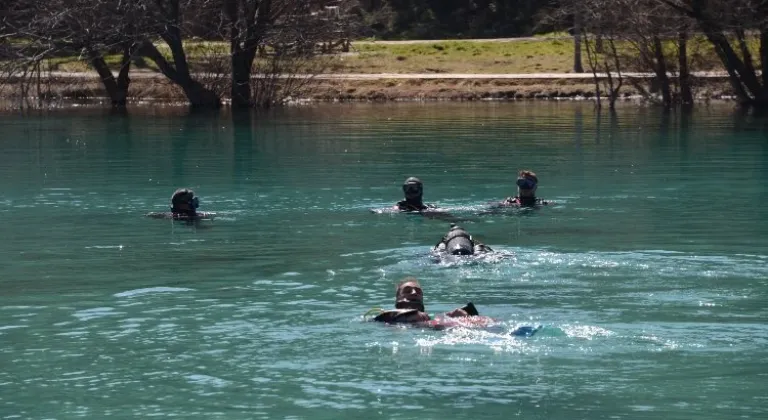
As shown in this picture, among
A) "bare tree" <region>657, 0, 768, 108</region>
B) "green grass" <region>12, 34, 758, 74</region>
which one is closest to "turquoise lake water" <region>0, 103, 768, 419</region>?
"bare tree" <region>657, 0, 768, 108</region>

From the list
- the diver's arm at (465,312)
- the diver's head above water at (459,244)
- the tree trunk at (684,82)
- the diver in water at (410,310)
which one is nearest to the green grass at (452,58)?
the tree trunk at (684,82)

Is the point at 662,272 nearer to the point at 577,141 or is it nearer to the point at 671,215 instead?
the point at 671,215

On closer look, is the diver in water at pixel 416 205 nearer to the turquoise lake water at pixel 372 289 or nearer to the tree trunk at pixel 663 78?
the turquoise lake water at pixel 372 289

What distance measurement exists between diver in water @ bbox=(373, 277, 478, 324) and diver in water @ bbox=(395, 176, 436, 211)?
855 cm

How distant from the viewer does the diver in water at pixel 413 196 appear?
2369cm

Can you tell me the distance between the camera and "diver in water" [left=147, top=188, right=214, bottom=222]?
76.6 feet

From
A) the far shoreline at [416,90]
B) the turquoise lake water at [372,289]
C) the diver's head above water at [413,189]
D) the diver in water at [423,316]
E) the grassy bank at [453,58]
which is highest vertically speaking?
the grassy bank at [453,58]

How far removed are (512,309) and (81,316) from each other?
4.87 m

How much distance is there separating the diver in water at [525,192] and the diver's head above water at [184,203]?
5.33 meters

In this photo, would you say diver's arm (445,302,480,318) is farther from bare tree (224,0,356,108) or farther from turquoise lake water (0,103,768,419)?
bare tree (224,0,356,108)

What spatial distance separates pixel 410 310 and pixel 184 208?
9.51 m

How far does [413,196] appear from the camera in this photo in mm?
24062

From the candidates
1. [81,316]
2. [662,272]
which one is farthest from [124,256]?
[662,272]

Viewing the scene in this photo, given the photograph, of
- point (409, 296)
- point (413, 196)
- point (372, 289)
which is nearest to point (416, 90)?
point (413, 196)
